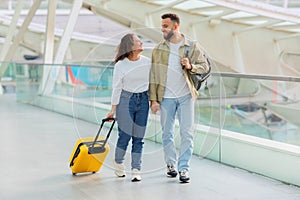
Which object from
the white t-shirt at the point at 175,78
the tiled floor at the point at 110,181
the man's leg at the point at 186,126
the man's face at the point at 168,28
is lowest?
the tiled floor at the point at 110,181

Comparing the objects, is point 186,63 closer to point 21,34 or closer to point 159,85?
point 159,85

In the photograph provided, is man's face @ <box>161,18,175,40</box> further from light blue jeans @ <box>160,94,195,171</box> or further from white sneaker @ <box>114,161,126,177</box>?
white sneaker @ <box>114,161,126,177</box>

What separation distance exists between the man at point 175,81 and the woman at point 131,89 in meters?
0.10

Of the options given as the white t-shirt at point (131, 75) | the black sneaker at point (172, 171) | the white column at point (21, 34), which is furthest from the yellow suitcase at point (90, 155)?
the white column at point (21, 34)

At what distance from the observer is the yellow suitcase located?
18.6 ft

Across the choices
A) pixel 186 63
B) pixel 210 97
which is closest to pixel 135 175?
pixel 186 63

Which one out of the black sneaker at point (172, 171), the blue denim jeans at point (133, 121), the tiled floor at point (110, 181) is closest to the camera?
the tiled floor at point (110, 181)

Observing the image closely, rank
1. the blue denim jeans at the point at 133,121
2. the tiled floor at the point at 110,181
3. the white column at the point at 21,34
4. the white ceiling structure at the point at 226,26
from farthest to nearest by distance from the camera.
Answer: the white column at the point at 21,34, the white ceiling structure at the point at 226,26, the blue denim jeans at the point at 133,121, the tiled floor at the point at 110,181

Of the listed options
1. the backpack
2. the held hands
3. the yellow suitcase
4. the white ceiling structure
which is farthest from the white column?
the held hands

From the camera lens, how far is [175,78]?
5254mm

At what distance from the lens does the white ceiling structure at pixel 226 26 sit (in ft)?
57.1

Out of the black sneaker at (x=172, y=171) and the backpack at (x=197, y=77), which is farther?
the black sneaker at (x=172, y=171)

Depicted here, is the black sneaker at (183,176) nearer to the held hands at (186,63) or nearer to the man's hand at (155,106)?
the man's hand at (155,106)

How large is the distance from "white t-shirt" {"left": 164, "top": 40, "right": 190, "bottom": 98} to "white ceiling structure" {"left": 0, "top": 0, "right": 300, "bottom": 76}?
11116mm
